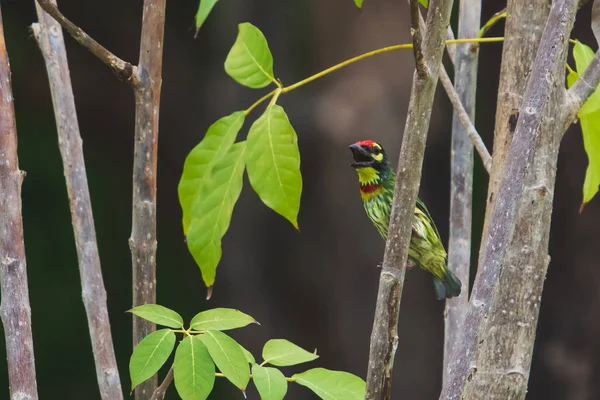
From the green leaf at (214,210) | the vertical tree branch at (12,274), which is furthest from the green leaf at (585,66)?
the vertical tree branch at (12,274)

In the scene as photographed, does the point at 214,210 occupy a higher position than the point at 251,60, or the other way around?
the point at 251,60

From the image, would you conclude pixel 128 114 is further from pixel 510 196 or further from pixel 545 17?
pixel 510 196

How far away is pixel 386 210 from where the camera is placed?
5.53 ft

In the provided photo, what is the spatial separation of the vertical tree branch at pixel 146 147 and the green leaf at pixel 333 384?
232 mm

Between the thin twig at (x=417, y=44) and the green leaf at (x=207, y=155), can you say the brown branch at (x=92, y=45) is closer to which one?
the green leaf at (x=207, y=155)

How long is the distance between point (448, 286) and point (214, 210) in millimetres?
599

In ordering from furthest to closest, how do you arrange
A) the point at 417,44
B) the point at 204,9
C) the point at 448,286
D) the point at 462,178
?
the point at 448,286, the point at 462,178, the point at 204,9, the point at 417,44

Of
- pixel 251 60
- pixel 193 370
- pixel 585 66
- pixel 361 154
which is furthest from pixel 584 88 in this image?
pixel 361 154

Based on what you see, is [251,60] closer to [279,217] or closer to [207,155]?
[207,155]

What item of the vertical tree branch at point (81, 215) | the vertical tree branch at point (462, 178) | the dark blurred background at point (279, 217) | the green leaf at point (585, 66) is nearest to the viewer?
the green leaf at point (585, 66)

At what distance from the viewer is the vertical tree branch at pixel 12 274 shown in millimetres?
930

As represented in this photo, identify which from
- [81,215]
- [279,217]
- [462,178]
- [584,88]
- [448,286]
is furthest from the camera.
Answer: [279,217]

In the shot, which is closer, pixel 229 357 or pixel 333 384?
pixel 229 357

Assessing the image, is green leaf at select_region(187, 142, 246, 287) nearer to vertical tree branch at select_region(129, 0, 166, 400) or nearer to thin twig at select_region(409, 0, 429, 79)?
vertical tree branch at select_region(129, 0, 166, 400)
